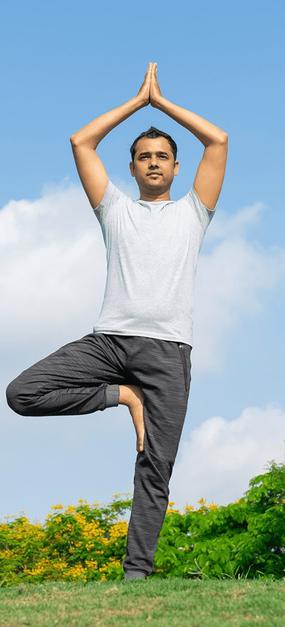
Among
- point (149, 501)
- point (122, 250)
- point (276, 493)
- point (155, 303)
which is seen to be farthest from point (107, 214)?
point (276, 493)

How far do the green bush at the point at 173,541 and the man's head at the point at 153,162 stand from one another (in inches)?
127

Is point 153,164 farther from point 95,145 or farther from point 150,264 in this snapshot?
point 150,264

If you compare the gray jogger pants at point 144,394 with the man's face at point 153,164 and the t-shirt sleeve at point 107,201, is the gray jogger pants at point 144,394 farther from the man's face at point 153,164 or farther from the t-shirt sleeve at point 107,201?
the man's face at point 153,164

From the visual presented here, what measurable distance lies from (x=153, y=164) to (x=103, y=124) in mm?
424

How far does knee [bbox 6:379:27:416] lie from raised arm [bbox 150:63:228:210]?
1.76m

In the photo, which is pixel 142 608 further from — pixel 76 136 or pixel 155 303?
pixel 76 136

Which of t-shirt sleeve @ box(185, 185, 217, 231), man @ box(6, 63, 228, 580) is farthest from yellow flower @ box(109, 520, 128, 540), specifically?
t-shirt sleeve @ box(185, 185, 217, 231)

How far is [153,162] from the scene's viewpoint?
18.7ft

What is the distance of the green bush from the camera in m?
8.91

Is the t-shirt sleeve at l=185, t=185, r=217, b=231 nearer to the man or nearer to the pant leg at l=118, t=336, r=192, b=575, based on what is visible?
the man

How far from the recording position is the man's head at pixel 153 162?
18.8 ft

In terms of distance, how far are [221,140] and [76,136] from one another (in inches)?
38.0

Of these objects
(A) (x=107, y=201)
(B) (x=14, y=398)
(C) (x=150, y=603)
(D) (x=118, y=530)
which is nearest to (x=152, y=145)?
(A) (x=107, y=201)

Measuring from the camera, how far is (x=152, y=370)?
5.38 meters
